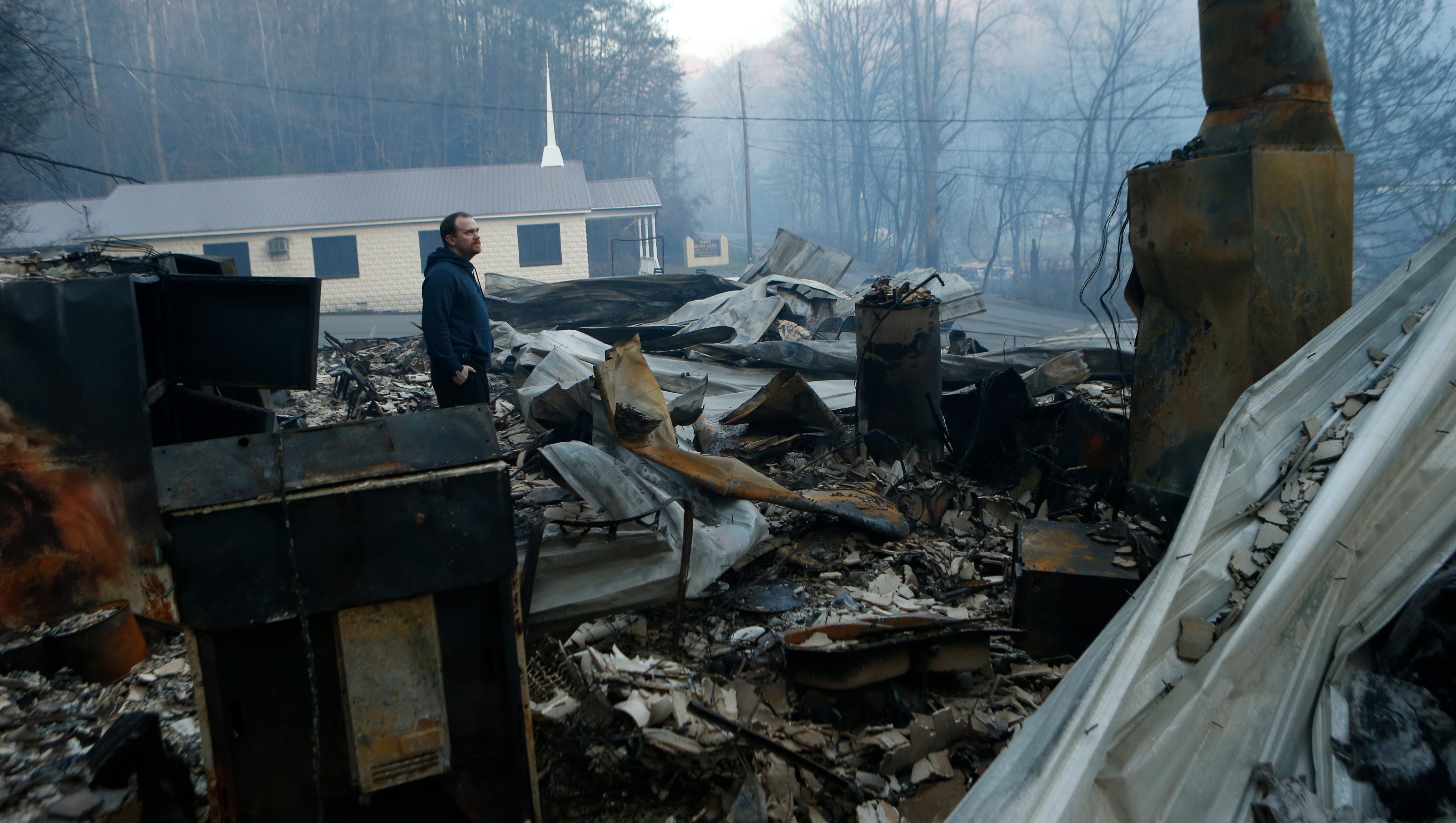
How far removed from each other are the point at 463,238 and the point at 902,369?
10.2 ft

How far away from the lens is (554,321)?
13266mm

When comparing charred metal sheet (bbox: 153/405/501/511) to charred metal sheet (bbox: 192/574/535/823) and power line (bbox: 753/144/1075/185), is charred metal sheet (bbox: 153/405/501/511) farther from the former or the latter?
power line (bbox: 753/144/1075/185)

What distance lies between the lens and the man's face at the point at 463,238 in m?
5.17

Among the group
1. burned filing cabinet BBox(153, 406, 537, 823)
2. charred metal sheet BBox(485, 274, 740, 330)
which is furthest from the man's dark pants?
charred metal sheet BBox(485, 274, 740, 330)

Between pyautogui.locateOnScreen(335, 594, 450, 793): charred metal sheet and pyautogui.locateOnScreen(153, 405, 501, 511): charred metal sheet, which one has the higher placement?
pyautogui.locateOnScreen(153, 405, 501, 511): charred metal sheet

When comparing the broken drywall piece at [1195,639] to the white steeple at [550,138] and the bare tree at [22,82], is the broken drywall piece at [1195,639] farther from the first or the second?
the white steeple at [550,138]

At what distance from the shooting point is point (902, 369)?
5957mm

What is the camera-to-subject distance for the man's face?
5.17 m

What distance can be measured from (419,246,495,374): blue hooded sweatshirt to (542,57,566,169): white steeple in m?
23.7

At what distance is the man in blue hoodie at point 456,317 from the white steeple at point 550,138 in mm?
23715

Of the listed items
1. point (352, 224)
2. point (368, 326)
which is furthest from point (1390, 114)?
point (352, 224)

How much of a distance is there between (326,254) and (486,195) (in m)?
5.20

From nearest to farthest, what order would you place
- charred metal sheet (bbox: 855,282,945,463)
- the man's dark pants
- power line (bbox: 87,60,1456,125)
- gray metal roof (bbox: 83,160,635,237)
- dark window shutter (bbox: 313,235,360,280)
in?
the man's dark pants
charred metal sheet (bbox: 855,282,945,463)
gray metal roof (bbox: 83,160,635,237)
dark window shutter (bbox: 313,235,360,280)
power line (bbox: 87,60,1456,125)

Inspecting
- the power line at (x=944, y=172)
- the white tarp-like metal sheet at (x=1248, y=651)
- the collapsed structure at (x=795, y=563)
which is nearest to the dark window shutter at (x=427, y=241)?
the power line at (x=944, y=172)
